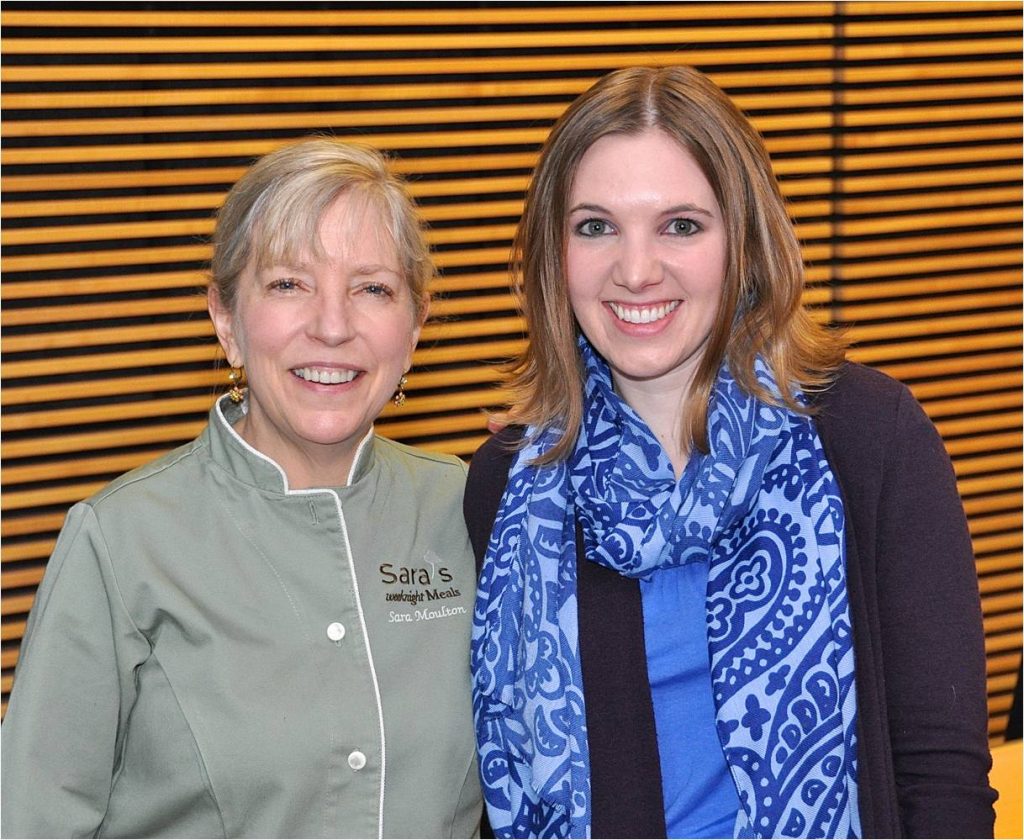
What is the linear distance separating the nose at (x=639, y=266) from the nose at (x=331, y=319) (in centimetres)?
47

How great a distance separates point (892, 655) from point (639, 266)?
2.47 ft

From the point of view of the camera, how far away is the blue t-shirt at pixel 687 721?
7.23ft

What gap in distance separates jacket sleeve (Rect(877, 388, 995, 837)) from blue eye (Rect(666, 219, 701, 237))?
1.51 feet

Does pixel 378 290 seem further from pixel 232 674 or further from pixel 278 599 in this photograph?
pixel 232 674

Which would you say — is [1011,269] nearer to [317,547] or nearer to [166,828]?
[317,547]

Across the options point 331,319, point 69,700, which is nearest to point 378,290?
point 331,319

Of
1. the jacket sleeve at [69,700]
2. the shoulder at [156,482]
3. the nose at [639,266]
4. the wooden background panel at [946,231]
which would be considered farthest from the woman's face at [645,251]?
the wooden background panel at [946,231]

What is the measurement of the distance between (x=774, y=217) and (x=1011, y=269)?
3415mm

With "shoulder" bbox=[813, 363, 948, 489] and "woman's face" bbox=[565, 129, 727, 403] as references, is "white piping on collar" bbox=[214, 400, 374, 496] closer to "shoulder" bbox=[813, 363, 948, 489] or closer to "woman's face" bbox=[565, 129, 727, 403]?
"woman's face" bbox=[565, 129, 727, 403]

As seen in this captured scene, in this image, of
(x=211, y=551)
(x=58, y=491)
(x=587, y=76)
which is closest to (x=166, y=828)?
(x=211, y=551)

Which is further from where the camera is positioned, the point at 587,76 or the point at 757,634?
the point at 587,76

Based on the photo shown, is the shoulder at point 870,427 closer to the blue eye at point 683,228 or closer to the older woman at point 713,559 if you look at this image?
the older woman at point 713,559

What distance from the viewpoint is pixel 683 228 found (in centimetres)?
224

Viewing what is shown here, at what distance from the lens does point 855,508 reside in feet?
7.22
